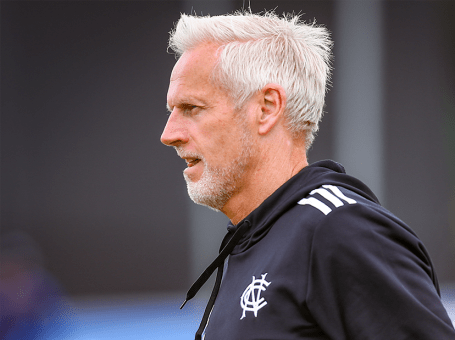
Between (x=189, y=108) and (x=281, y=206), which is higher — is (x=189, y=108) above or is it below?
above

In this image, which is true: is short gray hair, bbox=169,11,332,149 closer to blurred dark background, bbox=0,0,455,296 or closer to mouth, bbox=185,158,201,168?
mouth, bbox=185,158,201,168

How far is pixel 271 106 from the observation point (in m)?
1.24

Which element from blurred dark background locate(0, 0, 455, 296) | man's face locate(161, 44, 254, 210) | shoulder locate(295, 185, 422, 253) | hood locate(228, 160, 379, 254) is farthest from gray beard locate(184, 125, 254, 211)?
blurred dark background locate(0, 0, 455, 296)

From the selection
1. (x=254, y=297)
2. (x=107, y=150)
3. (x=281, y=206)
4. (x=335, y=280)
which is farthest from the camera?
(x=107, y=150)

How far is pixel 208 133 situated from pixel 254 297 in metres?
0.44

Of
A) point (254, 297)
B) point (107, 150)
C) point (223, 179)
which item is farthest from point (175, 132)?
point (107, 150)

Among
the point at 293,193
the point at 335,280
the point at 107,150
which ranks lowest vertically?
the point at 107,150

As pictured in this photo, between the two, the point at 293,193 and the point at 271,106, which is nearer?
the point at 293,193

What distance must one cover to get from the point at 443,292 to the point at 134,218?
3.33 m

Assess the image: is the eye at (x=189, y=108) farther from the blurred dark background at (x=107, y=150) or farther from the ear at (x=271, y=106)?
the blurred dark background at (x=107, y=150)

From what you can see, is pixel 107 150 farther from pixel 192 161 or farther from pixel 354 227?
pixel 354 227

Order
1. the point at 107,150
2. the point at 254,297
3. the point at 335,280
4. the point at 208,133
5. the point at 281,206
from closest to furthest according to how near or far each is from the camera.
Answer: the point at 335,280 → the point at 254,297 → the point at 281,206 → the point at 208,133 → the point at 107,150

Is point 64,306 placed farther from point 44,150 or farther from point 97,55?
point 97,55

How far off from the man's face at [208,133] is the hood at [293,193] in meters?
0.12
